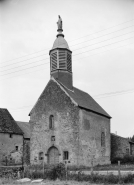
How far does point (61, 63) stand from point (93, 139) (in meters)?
9.70

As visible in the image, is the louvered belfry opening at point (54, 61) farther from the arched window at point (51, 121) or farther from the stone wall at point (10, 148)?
the stone wall at point (10, 148)

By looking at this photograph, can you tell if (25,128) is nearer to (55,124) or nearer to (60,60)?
(55,124)

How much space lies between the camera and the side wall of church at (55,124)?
100.0ft

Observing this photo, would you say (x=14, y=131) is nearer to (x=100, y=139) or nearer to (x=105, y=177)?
(x=100, y=139)

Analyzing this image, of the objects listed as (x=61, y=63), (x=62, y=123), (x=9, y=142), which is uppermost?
(x=61, y=63)

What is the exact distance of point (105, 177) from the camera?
16.7 metres

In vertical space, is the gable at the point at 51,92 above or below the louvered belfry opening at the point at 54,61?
below

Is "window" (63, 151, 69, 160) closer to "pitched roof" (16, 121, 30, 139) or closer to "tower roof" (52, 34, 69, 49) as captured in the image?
"tower roof" (52, 34, 69, 49)

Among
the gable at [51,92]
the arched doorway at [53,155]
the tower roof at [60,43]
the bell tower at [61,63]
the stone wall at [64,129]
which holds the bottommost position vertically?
the arched doorway at [53,155]

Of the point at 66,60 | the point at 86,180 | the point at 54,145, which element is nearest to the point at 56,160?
the point at 54,145

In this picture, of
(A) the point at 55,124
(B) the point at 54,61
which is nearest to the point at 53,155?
(A) the point at 55,124

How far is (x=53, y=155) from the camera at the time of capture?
104 feet

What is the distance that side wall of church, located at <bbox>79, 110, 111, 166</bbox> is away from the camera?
3072 centimetres

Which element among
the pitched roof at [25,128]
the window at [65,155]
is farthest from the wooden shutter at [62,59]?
the pitched roof at [25,128]
